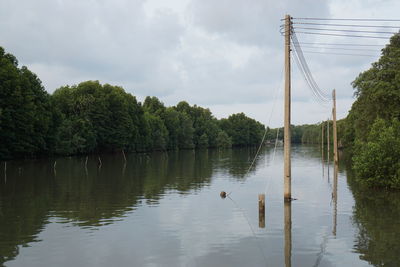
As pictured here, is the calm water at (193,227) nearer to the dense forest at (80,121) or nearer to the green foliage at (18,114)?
the green foliage at (18,114)

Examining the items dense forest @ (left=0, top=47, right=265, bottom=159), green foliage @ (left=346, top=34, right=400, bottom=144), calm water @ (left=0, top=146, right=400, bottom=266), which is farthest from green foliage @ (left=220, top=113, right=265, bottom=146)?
calm water @ (left=0, top=146, right=400, bottom=266)

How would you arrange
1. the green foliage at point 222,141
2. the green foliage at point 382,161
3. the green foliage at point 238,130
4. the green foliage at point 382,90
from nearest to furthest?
the green foliage at point 382,161
the green foliage at point 382,90
the green foliage at point 222,141
the green foliage at point 238,130

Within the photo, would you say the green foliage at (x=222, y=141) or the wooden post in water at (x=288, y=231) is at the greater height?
the green foliage at (x=222, y=141)

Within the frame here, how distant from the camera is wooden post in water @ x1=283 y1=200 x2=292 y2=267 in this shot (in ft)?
44.7

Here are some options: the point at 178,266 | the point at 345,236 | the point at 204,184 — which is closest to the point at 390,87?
the point at 204,184

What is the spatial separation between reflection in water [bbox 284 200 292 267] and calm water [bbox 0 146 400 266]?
0.04 m

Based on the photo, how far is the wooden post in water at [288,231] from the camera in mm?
13619

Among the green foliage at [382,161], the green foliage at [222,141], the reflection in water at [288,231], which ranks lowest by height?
the reflection in water at [288,231]

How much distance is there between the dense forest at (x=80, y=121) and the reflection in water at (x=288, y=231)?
4352 centimetres

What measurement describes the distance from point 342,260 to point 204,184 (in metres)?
22.9

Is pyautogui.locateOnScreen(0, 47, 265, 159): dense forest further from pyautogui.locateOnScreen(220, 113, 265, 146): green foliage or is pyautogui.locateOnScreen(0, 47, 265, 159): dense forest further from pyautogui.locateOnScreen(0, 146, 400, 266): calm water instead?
pyautogui.locateOnScreen(0, 146, 400, 266): calm water

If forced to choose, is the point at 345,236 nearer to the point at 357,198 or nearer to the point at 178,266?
the point at 178,266

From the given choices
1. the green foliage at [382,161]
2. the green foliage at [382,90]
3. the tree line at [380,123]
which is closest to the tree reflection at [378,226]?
the green foliage at [382,161]

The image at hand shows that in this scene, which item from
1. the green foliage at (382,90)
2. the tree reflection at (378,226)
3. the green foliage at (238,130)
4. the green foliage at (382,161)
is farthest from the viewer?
the green foliage at (238,130)
